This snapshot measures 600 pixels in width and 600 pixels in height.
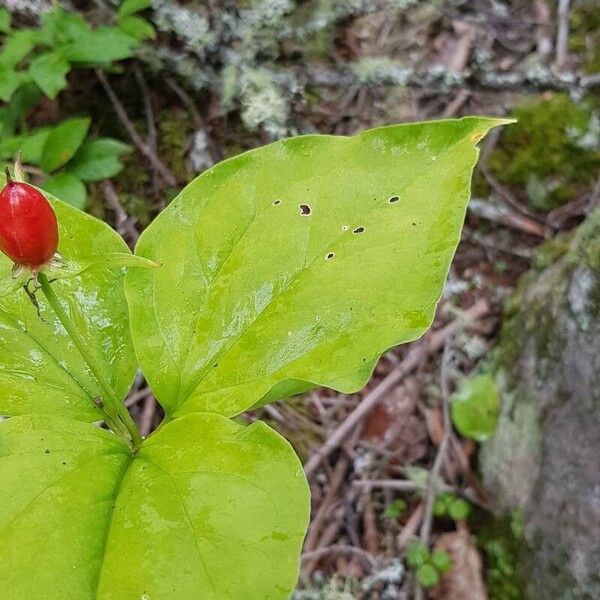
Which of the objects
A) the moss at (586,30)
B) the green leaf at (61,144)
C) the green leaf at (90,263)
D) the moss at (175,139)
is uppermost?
the green leaf at (90,263)

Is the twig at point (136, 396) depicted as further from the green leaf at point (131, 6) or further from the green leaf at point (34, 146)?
the green leaf at point (131, 6)

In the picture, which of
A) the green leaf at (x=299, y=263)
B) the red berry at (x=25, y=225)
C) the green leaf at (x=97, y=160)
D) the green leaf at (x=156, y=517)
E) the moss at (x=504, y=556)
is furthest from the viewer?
the green leaf at (x=97, y=160)

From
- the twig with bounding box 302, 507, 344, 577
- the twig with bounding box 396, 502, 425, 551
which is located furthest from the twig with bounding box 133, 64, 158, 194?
the twig with bounding box 396, 502, 425, 551

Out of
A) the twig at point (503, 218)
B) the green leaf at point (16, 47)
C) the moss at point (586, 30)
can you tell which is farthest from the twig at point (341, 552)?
the moss at point (586, 30)

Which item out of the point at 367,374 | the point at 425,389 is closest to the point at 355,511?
the point at 425,389

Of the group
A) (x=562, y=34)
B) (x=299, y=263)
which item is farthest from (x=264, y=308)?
(x=562, y=34)

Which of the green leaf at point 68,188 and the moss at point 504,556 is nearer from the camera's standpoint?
the moss at point 504,556

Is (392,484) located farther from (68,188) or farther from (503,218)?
(68,188)

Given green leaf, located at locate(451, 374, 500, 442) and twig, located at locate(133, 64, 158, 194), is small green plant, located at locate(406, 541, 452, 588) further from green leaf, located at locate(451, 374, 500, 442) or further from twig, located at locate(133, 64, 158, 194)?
twig, located at locate(133, 64, 158, 194)
